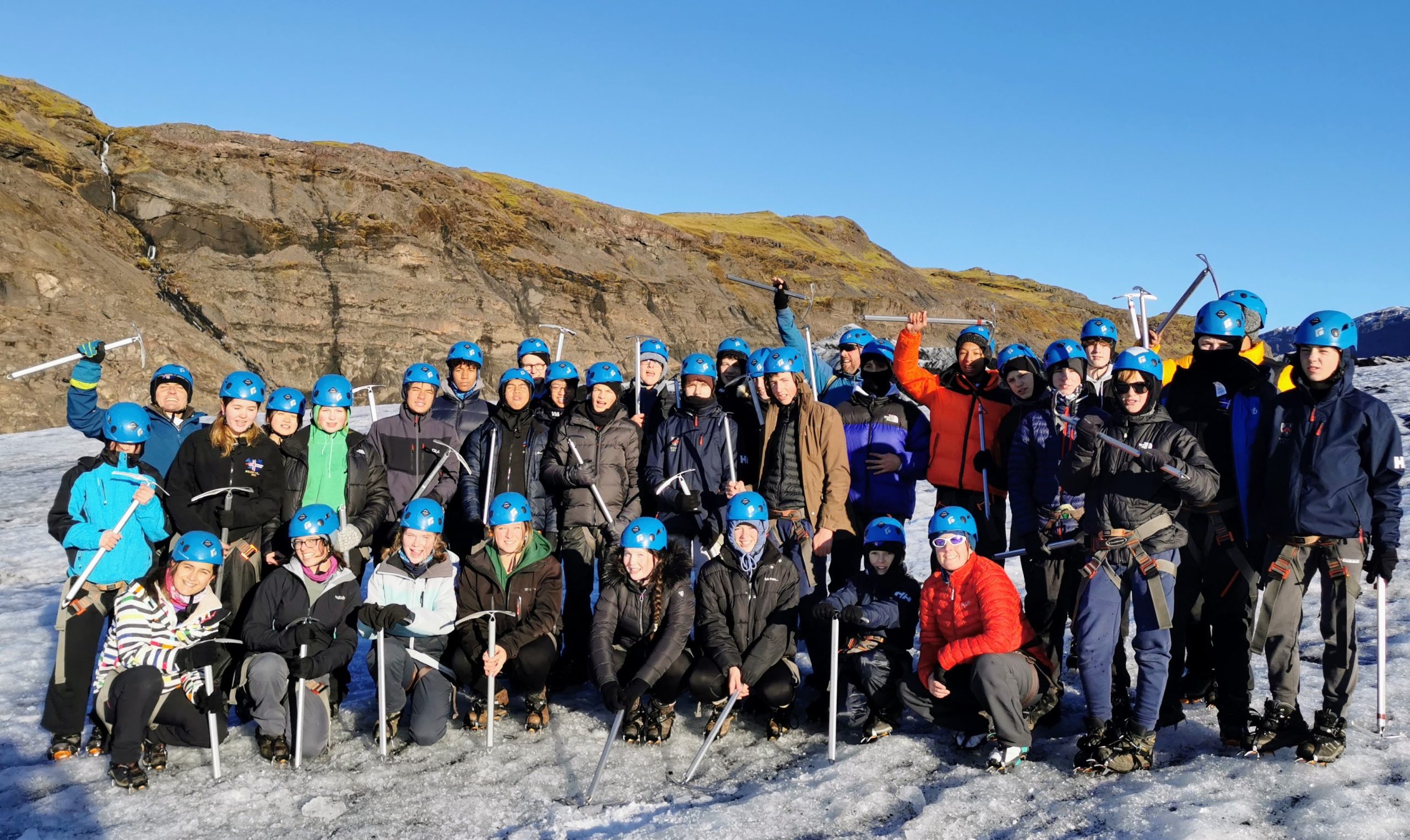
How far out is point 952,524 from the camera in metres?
6.96

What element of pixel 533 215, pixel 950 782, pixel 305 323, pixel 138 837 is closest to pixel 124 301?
pixel 305 323

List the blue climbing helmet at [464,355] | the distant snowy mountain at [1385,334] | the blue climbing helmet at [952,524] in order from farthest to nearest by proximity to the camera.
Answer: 1. the distant snowy mountain at [1385,334]
2. the blue climbing helmet at [464,355]
3. the blue climbing helmet at [952,524]

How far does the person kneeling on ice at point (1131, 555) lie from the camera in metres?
6.19

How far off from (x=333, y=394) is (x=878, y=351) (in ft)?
15.6

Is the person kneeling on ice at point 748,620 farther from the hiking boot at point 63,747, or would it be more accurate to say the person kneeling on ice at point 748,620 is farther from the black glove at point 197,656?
the hiking boot at point 63,747

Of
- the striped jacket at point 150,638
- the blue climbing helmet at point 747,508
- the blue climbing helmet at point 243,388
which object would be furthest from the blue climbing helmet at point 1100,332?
the striped jacket at point 150,638

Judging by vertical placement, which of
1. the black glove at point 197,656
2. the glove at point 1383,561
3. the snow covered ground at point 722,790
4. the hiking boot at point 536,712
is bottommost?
the snow covered ground at point 722,790

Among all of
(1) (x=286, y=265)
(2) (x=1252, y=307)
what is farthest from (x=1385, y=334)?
(2) (x=1252, y=307)

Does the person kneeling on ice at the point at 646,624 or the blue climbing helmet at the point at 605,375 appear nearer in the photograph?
the person kneeling on ice at the point at 646,624

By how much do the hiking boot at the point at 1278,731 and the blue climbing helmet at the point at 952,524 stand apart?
212 cm

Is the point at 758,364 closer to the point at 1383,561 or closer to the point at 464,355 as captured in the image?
the point at 464,355

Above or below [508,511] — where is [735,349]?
above

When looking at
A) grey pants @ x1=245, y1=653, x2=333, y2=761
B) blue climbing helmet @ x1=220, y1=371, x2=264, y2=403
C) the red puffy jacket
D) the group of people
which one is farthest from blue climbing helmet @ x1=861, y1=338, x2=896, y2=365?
grey pants @ x1=245, y1=653, x2=333, y2=761

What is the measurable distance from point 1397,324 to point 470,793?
8258 inches
